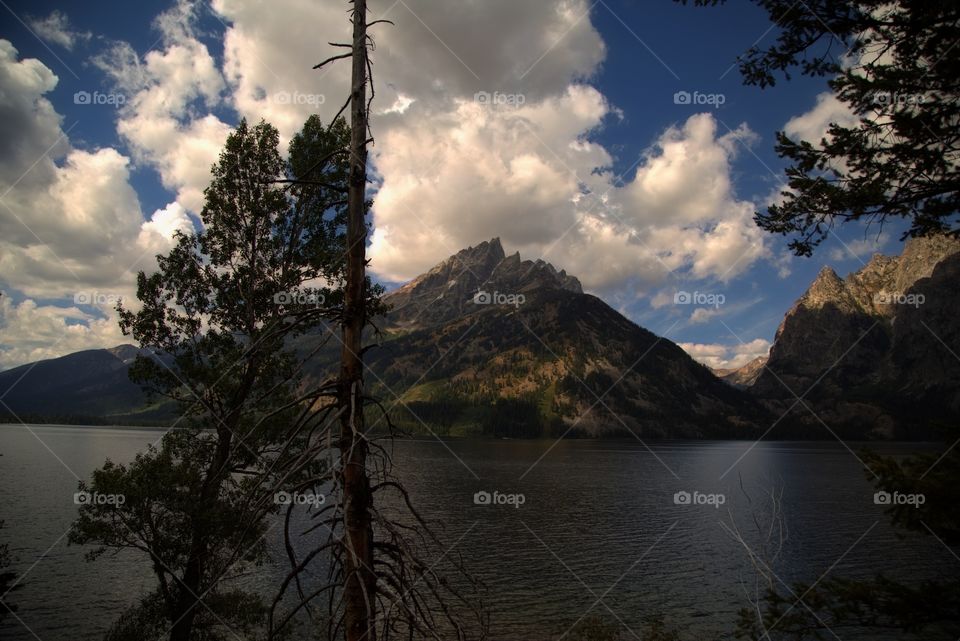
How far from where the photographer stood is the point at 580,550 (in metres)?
56.3

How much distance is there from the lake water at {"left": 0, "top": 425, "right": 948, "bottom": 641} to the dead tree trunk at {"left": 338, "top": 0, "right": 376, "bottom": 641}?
18.1 meters

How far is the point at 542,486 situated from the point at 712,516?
33.9 metres

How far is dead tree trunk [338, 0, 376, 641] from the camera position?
4.09 metres

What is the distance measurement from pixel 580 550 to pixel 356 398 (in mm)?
58216

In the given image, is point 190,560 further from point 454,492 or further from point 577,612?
point 454,492

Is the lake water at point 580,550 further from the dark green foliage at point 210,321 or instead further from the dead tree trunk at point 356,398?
the dead tree trunk at point 356,398

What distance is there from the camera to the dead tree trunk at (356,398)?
4.09m

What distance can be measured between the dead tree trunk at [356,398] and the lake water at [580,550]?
714 inches

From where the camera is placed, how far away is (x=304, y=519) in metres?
58.0

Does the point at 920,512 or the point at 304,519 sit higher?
the point at 920,512

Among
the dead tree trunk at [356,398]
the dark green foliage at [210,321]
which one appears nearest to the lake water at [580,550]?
the dark green foliage at [210,321]

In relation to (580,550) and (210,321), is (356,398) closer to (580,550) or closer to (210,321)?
(210,321)

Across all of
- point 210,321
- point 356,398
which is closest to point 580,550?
point 210,321

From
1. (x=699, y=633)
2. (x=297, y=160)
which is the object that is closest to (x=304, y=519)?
(x=699, y=633)
